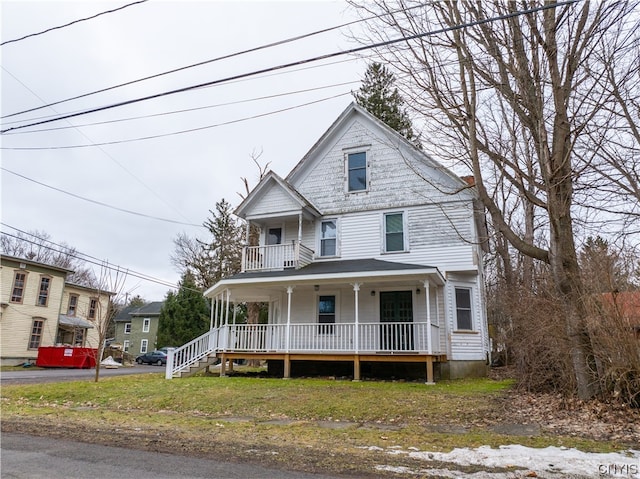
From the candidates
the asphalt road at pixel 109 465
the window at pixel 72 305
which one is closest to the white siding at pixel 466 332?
the asphalt road at pixel 109 465

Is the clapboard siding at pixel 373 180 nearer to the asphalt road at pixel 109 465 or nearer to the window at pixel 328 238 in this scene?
the window at pixel 328 238

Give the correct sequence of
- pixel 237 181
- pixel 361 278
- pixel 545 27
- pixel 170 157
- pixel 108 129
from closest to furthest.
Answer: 1. pixel 545 27
2. pixel 108 129
3. pixel 361 278
4. pixel 170 157
5. pixel 237 181

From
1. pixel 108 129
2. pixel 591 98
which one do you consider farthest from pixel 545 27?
pixel 108 129

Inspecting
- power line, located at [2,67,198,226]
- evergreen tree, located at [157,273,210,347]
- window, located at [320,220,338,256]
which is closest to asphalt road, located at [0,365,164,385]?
power line, located at [2,67,198,226]

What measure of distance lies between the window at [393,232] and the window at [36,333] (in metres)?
26.5

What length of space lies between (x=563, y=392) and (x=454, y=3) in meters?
8.78

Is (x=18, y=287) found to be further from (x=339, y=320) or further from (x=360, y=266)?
(x=360, y=266)

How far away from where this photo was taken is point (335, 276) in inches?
552

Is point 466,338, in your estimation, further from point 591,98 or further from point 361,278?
point 591,98

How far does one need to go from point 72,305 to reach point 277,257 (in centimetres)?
2643

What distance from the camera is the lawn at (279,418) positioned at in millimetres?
5539

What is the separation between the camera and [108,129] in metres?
11.5

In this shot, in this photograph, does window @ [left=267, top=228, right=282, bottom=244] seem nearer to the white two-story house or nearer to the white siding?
the white two-story house

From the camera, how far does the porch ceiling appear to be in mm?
13461
